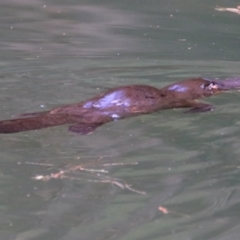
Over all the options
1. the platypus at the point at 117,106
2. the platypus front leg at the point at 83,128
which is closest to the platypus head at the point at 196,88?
the platypus at the point at 117,106

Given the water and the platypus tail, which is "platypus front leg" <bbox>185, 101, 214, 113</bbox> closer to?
the water

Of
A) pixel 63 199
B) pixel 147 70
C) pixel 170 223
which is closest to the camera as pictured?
pixel 170 223

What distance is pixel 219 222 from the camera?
95.9 inches

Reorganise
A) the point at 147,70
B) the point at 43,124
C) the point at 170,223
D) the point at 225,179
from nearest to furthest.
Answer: the point at 170,223, the point at 225,179, the point at 43,124, the point at 147,70

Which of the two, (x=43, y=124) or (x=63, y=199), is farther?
(x=43, y=124)

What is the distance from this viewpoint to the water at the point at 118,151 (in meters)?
2.42

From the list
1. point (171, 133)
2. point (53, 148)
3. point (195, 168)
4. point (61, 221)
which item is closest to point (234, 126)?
point (171, 133)

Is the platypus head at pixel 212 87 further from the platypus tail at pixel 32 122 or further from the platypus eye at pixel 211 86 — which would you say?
the platypus tail at pixel 32 122

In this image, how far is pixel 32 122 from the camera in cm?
299

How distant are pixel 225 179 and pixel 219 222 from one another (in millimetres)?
379

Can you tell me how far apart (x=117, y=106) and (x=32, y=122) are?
48 cm

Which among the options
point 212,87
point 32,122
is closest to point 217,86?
point 212,87

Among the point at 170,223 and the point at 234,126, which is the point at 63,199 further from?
the point at 234,126

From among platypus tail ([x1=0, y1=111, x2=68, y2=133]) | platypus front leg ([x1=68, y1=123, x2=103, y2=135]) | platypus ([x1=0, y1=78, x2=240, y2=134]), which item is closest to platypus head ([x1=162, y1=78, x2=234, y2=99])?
platypus ([x1=0, y1=78, x2=240, y2=134])
